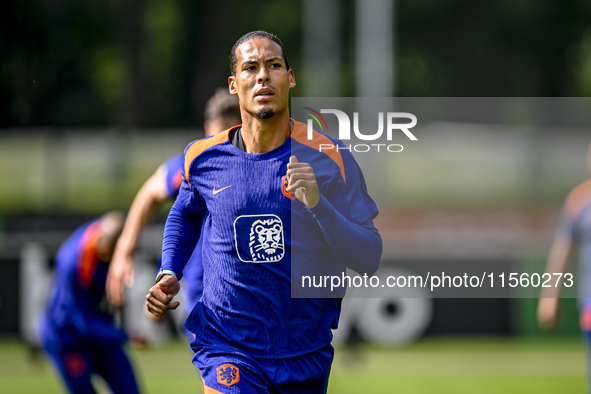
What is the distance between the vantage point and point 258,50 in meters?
3.23

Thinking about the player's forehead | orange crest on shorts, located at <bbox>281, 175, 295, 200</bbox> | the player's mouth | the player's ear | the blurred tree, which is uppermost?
the blurred tree

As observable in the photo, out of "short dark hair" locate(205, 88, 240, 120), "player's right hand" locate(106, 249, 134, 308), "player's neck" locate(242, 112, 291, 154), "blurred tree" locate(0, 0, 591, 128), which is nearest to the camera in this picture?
"player's neck" locate(242, 112, 291, 154)

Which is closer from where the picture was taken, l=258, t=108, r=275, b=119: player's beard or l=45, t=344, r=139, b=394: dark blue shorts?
l=258, t=108, r=275, b=119: player's beard

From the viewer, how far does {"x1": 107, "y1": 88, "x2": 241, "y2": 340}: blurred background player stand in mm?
4863

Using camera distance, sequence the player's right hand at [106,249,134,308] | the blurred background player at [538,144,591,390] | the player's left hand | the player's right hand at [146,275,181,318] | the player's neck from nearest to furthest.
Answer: the player's left hand, the player's right hand at [146,275,181,318], the player's neck, the player's right hand at [106,249,134,308], the blurred background player at [538,144,591,390]

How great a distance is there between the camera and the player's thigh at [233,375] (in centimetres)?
321

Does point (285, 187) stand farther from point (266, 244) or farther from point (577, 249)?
point (577, 249)

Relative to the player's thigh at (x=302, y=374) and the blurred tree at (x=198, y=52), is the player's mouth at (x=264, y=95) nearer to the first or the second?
the player's thigh at (x=302, y=374)

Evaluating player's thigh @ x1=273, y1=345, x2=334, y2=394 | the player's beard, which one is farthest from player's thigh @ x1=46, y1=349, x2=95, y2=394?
the player's beard

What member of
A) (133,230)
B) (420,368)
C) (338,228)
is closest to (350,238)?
(338,228)

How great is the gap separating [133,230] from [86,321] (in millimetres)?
1379

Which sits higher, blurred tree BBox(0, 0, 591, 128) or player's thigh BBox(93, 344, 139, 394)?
blurred tree BBox(0, 0, 591, 128)

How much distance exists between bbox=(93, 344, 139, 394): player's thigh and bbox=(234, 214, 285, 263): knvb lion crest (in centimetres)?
305

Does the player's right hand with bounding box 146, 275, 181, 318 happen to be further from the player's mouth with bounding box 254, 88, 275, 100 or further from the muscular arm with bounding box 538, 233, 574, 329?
the muscular arm with bounding box 538, 233, 574, 329
